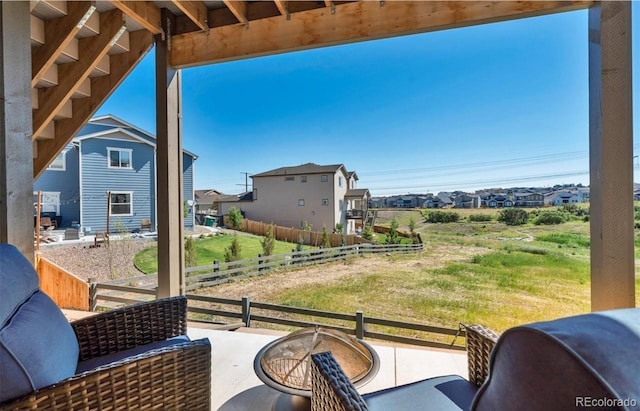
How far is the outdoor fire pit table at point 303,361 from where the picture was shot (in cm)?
118

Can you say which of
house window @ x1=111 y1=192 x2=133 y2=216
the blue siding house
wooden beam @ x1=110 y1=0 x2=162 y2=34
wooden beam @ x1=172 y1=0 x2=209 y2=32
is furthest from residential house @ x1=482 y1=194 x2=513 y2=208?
house window @ x1=111 y1=192 x2=133 y2=216

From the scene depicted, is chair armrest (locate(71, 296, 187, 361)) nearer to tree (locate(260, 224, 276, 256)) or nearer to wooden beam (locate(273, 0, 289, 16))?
wooden beam (locate(273, 0, 289, 16))

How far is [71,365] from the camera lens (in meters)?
1.09

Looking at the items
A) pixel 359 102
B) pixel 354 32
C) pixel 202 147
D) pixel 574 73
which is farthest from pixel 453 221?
pixel 202 147

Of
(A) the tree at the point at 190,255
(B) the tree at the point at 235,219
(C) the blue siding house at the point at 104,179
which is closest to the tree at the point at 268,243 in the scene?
(B) the tree at the point at 235,219

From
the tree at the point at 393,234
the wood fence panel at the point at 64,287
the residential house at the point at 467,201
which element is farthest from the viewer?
the tree at the point at 393,234

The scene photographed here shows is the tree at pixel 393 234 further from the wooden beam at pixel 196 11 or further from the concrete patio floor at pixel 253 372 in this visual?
the wooden beam at pixel 196 11

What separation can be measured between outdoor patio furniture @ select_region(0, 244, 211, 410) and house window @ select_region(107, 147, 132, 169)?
8.09m

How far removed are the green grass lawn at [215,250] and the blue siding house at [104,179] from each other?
268cm

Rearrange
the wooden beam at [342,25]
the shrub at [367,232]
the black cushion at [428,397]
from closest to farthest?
1. the black cushion at [428,397]
2. the wooden beam at [342,25]
3. the shrub at [367,232]

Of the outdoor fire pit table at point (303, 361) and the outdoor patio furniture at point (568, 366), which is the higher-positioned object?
the outdoor patio furniture at point (568, 366)

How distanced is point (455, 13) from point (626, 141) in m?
1.18

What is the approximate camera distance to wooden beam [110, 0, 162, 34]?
1945 millimetres

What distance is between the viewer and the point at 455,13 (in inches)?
72.4
